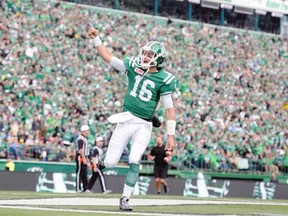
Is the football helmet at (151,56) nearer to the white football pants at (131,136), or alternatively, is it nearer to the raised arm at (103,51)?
the raised arm at (103,51)

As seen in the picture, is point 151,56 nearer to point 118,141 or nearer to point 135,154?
point 118,141

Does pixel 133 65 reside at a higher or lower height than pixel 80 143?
higher

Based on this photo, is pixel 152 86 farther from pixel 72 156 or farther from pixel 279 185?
pixel 279 185

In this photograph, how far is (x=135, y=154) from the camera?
1288 cm

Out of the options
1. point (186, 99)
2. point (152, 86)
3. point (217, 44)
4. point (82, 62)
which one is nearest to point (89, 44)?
point (82, 62)

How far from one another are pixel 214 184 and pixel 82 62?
785 centimetres

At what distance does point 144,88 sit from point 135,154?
3.15ft

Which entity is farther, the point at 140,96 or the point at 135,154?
the point at 140,96

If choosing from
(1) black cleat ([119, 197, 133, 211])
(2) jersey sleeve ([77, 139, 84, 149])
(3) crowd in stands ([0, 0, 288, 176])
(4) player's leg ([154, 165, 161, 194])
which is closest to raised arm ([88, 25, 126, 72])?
(1) black cleat ([119, 197, 133, 211])

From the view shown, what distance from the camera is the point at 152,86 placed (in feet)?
42.8

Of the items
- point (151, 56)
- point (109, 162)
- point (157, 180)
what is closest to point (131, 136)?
point (109, 162)

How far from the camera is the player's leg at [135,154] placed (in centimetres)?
1278

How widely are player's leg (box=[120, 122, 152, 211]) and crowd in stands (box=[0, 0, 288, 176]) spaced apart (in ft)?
46.8

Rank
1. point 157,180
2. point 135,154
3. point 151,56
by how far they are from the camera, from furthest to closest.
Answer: point 157,180, point 151,56, point 135,154
